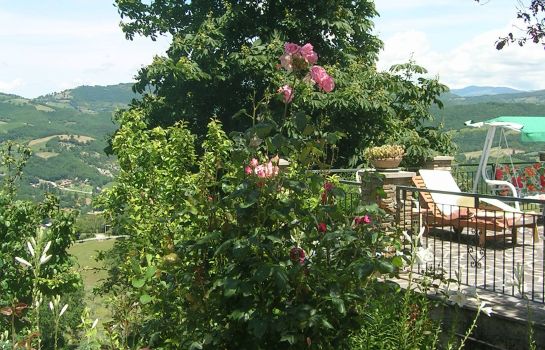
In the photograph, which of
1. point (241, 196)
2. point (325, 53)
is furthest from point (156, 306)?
point (325, 53)

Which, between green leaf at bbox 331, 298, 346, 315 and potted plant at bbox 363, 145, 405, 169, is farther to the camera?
potted plant at bbox 363, 145, 405, 169

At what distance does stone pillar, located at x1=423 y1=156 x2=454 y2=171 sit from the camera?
41.4 feet

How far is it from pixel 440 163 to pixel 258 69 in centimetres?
483

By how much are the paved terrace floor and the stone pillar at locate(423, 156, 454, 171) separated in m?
3.14

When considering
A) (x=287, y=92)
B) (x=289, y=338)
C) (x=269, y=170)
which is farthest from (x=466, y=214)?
(x=289, y=338)

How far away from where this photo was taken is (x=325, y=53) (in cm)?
1574

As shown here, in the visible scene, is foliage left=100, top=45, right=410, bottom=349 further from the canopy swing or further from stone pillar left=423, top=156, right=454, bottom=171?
stone pillar left=423, top=156, right=454, bottom=171

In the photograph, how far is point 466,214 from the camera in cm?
831

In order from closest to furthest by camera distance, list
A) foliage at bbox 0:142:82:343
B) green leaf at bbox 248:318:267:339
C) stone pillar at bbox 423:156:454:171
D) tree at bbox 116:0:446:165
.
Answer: green leaf at bbox 248:318:267:339 < foliage at bbox 0:142:82:343 < stone pillar at bbox 423:156:454:171 < tree at bbox 116:0:446:165

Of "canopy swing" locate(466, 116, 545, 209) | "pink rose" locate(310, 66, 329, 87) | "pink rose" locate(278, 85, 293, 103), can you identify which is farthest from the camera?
"canopy swing" locate(466, 116, 545, 209)

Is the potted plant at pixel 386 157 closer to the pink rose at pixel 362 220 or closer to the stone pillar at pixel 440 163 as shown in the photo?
the stone pillar at pixel 440 163

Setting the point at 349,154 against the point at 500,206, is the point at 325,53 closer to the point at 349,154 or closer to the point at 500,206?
the point at 349,154

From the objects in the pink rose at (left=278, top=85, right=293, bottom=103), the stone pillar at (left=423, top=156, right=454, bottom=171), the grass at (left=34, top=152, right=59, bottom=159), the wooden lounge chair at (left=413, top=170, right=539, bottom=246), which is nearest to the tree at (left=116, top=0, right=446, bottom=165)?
the stone pillar at (left=423, top=156, right=454, bottom=171)

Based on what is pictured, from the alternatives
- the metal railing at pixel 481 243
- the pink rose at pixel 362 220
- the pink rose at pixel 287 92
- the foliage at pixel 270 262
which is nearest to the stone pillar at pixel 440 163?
the metal railing at pixel 481 243
